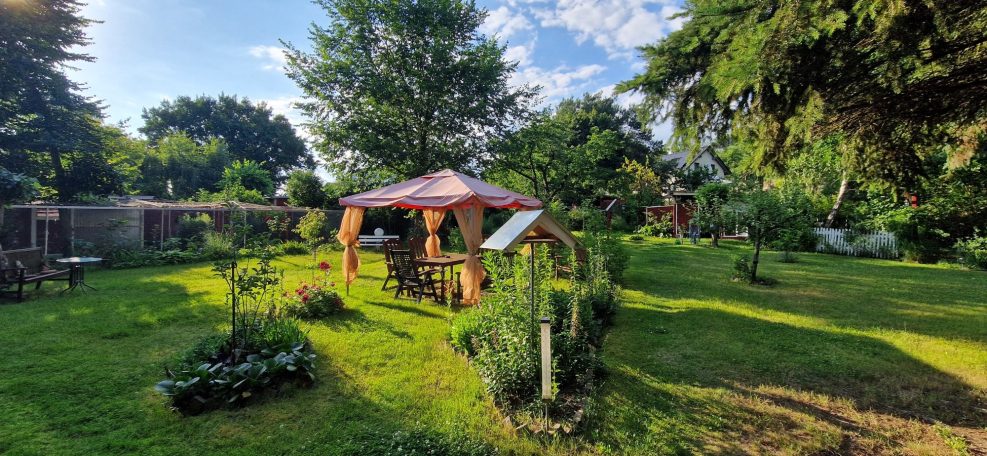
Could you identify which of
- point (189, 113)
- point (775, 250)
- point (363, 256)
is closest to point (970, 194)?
point (775, 250)

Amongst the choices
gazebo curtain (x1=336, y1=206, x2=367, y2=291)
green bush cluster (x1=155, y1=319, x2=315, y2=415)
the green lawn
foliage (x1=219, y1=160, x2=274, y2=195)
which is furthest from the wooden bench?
foliage (x1=219, y1=160, x2=274, y2=195)

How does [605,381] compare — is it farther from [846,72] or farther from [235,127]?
[235,127]

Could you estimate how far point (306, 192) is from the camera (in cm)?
1984

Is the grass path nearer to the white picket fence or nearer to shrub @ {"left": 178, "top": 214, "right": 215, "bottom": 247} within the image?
the white picket fence

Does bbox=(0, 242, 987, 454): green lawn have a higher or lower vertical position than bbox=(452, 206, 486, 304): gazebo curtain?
lower

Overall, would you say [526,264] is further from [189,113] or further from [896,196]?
[189,113]

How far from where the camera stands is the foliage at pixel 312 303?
6.03 meters

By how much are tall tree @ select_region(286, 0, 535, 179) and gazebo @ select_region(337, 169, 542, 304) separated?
917cm

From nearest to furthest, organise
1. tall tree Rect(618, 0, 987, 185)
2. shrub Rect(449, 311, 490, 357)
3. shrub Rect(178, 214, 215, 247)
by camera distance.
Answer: tall tree Rect(618, 0, 987, 185) < shrub Rect(449, 311, 490, 357) < shrub Rect(178, 214, 215, 247)

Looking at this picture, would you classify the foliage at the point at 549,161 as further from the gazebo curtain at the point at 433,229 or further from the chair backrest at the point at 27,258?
the chair backrest at the point at 27,258

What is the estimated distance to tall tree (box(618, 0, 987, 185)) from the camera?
3.07 meters

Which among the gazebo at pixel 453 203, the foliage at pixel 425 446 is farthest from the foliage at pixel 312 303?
the foliage at pixel 425 446

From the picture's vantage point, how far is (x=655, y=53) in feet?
16.6

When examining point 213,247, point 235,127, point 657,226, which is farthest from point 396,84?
point 235,127
